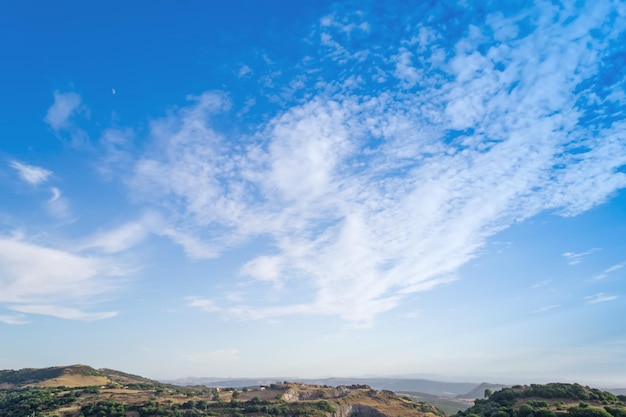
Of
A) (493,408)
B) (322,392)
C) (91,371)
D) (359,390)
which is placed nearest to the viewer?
(493,408)

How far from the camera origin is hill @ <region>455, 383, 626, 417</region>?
51375 millimetres

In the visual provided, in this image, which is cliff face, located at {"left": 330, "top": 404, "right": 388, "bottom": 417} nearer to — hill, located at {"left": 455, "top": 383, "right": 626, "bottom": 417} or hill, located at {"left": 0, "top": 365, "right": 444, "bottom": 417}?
hill, located at {"left": 0, "top": 365, "right": 444, "bottom": 417}

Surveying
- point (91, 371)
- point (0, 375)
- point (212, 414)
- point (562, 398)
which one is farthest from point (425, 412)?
point (0, 375)

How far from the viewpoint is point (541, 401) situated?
186 feet

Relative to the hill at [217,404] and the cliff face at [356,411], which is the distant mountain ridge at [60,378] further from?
the cliff face at [356,411]

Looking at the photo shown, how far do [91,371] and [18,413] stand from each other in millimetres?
68216

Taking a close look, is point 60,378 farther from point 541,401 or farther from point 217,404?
point 541,401

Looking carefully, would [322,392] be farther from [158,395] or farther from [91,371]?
[91,371]

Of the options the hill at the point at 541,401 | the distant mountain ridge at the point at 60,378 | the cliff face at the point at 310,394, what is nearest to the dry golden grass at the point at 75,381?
the distant mountain ridge at the point at 60,378

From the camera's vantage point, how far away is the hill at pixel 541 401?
169 ft

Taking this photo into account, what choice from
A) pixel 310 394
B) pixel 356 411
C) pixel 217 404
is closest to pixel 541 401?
pixel 356 411

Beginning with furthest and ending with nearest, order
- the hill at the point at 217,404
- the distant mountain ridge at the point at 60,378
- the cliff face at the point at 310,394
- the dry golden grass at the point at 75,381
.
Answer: the distant mountain ridge at the point at 60,378
the dry golden grass at the point at 75,381
the cliff face at the point at 310,394
the hill at the point at 217,404

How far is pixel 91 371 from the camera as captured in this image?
427 ft

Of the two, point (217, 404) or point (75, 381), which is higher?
point (75, 381)
